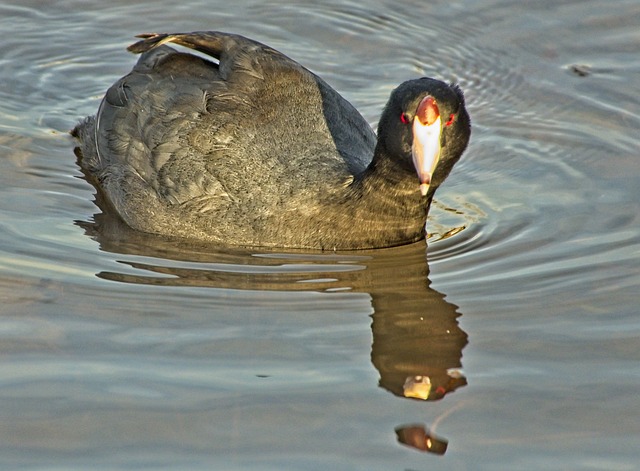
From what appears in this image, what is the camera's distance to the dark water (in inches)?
157

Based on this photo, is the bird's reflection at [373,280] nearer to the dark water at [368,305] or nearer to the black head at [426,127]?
the dark water at [368,305]

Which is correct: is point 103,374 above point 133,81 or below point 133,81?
below

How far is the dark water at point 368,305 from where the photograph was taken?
3.98m

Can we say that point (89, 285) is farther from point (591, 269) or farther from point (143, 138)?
point (591, 269)

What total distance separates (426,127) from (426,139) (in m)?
0.05

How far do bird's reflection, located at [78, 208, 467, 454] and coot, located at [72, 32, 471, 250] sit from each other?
0.41 feet

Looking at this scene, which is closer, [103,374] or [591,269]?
[103,374]

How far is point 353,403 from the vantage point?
4.18 m

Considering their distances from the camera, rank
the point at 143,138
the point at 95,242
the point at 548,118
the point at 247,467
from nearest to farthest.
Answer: the point at 247,467
the point at 95,242
the point at 143,138
the point at 548,118

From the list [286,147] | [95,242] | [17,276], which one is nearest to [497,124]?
[286,147]

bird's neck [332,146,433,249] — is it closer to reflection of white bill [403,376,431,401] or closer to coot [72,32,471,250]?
coot [72,32,471,250]

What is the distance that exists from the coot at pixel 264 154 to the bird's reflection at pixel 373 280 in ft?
0.41

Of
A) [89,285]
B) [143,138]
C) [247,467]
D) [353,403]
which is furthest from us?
[143,138]

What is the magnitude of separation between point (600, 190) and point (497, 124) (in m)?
1.16
